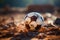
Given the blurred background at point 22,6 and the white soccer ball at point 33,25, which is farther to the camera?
the blurred background at point 22,6

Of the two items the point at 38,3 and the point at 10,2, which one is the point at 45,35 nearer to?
the point at 38,3

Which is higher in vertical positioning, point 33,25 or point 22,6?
point 22,6

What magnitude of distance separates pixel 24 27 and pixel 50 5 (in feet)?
2.37

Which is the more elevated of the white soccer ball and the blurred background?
the blurred background

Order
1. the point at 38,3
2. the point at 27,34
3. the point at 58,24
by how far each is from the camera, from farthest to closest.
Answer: the point at 38,3 → the point at 58,24 → the point at 27,34

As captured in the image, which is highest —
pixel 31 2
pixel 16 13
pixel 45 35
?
pixel 31 2

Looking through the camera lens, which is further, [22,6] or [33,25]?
[22,6]

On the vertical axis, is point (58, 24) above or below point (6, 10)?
below

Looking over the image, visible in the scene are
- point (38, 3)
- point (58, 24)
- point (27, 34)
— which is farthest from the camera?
point (38, 3)

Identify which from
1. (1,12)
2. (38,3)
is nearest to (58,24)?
(38,3)

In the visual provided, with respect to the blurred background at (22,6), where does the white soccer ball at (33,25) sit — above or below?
below

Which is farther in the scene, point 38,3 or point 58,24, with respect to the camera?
point 38,3

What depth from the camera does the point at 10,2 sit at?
1.99 meters

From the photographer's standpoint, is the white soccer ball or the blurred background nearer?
the white soccer ball
